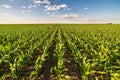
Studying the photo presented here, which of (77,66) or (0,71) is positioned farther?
(77,66)

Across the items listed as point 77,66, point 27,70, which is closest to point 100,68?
point 77,66

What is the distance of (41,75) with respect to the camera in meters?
6.26

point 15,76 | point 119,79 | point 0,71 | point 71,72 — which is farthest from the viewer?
point 71,72

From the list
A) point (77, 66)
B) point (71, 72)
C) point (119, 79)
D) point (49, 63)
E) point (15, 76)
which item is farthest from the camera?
point (49, 63)

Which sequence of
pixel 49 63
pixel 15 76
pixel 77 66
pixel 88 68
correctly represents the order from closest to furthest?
pixel 88 68, pixel 15 76, pixel 77 66, pixel 49 63

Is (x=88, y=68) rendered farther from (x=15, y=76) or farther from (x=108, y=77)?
(x=15, y=76)

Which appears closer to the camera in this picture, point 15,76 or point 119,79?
point 119,79

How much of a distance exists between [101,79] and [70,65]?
1.98 meters

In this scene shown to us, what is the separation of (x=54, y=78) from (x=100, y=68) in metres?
2.02

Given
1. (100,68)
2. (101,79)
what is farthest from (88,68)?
(100,68)

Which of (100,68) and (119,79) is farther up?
(119,79)

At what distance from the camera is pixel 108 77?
5766 millimetres

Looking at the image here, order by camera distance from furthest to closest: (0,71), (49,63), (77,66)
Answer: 1. (49,63)
2. (77,66)
3. (0,71)

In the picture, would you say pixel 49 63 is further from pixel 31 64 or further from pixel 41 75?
pixel 41 75
